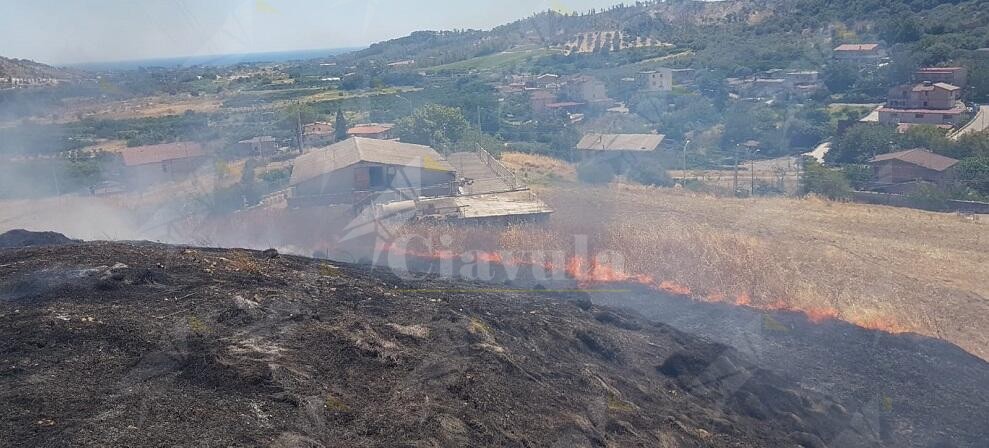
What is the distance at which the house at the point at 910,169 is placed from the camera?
26500 mm

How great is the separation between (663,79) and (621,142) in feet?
64.8

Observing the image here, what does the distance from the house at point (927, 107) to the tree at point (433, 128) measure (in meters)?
21.9

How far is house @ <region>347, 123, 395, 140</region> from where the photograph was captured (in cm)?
3269

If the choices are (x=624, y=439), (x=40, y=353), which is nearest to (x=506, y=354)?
(x=624, y=439)

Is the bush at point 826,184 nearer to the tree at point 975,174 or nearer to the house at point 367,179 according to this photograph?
the tree at point 975,174

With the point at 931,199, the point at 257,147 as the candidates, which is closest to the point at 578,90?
the point at 257,147

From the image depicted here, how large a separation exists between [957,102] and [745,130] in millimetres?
11623

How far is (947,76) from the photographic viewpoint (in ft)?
131

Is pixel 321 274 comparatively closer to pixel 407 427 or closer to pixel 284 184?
pixel 407 427

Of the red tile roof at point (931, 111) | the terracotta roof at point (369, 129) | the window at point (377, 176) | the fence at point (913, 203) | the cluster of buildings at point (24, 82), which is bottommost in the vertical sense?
the fence at point (913, 203)

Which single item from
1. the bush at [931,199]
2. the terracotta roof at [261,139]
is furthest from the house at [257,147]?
the bush at [931,199]

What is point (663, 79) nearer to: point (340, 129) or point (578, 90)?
point (578, 90)

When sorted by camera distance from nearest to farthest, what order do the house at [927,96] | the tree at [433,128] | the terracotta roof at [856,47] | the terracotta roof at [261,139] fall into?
the tree at [433,128] → the terracotta roof at [261,139] → the house at [927,96] → the terracotta roof at [856,47]

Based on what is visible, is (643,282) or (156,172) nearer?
(643,282)
